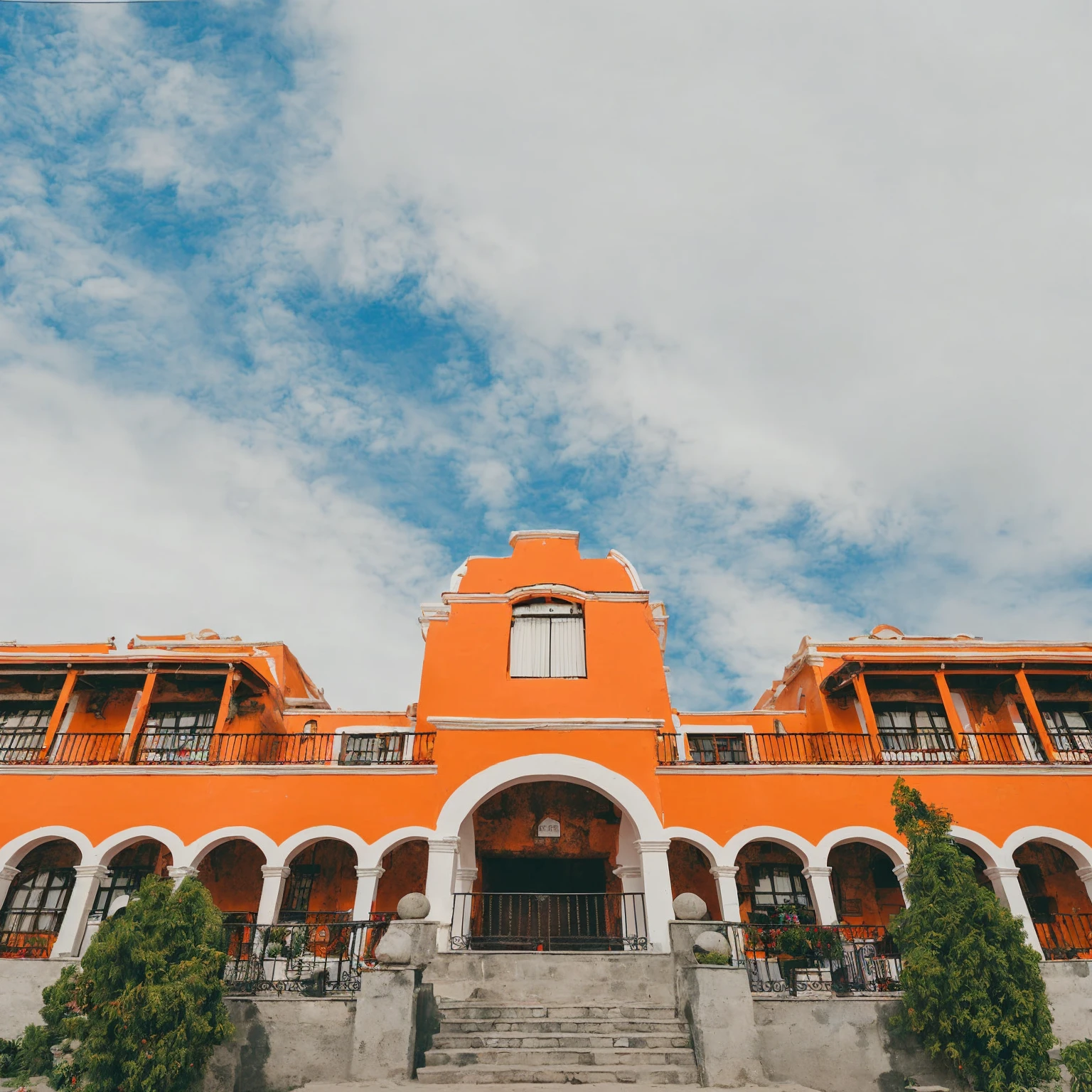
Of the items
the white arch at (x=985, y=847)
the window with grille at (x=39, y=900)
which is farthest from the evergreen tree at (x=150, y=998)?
the white arch at (x=985, y=847)

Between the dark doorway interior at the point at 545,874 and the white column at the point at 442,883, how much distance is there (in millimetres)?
2629

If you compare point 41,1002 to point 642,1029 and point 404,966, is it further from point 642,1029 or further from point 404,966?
point 642,1029

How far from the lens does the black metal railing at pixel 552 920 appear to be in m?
13.9

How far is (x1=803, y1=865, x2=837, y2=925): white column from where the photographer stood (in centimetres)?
1321

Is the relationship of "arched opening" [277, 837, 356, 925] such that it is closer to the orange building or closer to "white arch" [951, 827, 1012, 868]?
the orange building

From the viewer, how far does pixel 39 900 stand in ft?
51.6

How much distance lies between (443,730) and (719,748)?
7742 millimetres

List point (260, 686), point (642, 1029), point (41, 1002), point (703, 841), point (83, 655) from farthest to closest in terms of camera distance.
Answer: point (260, 686)
point (83, 655)
point (703, 841)
point (41, 1002)
point (642, 1029)

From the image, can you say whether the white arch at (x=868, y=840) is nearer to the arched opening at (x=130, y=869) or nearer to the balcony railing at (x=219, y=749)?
the balcony railing at (x=219, y=749)

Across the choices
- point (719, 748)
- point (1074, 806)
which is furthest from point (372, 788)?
point (1074, 806)

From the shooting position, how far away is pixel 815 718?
18.3 meters

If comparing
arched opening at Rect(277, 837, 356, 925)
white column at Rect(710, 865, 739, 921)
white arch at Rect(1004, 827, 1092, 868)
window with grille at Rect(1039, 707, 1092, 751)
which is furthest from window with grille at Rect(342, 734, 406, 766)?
window with grille at Rect(1039, 707, 1092, 751)

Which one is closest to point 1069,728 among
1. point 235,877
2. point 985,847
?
point 985,847

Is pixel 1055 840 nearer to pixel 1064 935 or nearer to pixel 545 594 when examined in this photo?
pixel 1064 935
